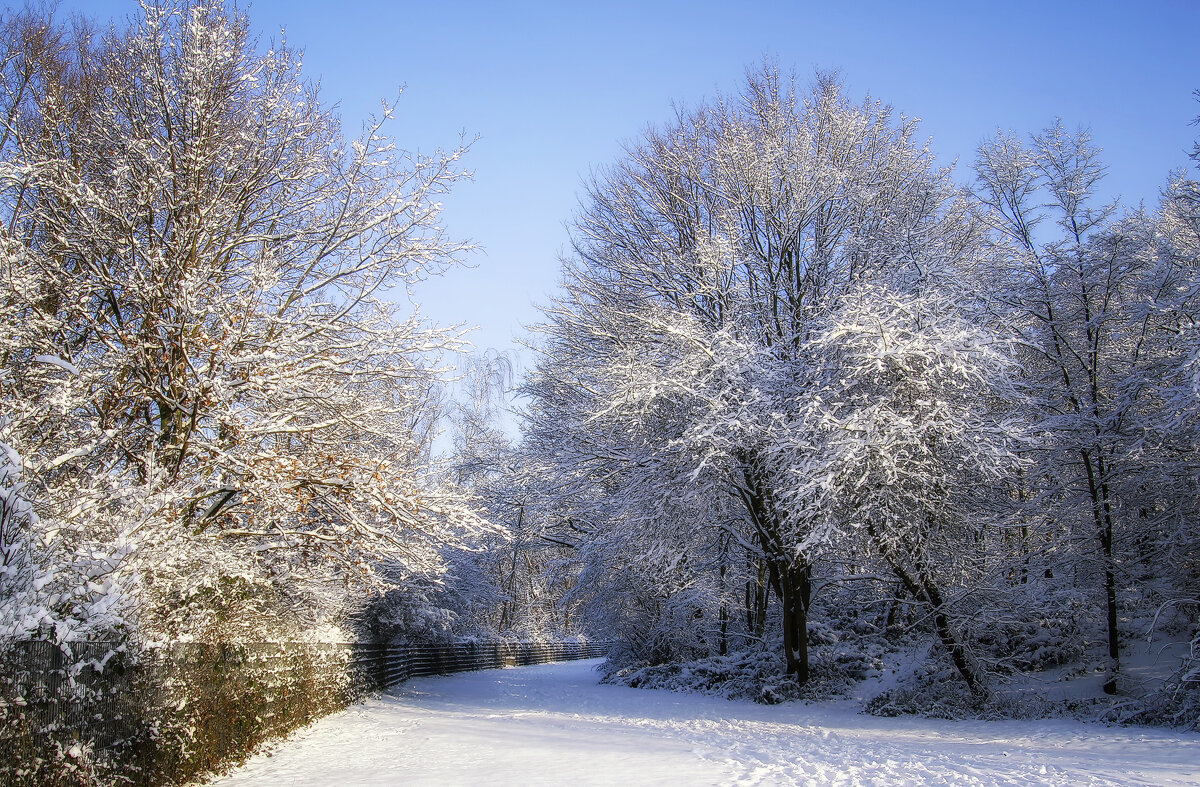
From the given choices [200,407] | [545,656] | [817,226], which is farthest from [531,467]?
[545,656]

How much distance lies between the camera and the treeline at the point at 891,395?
9930mm

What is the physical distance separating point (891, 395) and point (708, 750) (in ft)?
17.1

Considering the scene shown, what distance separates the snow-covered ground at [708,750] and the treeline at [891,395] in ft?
6.00

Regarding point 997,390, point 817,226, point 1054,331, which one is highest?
point 817,226

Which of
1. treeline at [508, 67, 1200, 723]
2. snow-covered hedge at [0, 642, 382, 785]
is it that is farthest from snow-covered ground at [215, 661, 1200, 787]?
treeline at [508, 67, 1200, 723]

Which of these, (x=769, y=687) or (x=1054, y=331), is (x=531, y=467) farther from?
(x=1054, y=331)

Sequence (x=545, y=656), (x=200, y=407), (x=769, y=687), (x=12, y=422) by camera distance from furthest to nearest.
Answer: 1. (x=545, y=656)
2. (x=769, y=687)
3. (x=200, y=407)
4. (x=12, y=422)

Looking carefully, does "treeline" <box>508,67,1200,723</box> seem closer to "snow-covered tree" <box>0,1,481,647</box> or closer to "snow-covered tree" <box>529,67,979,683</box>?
"snow-covered tree" <box>529,67,979,683</box>

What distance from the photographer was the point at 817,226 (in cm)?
1357

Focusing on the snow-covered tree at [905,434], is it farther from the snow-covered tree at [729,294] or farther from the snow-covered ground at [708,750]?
the snow-covered ground at [708,750]

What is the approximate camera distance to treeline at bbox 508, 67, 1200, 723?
9.93 metres

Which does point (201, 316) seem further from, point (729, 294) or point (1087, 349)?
point (1087, 349)

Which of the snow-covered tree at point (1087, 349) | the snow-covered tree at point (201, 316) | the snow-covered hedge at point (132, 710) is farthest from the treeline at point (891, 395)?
the snow-covered hedge at point (132, 710)

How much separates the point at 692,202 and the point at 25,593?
490 inches
